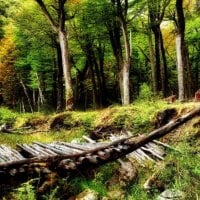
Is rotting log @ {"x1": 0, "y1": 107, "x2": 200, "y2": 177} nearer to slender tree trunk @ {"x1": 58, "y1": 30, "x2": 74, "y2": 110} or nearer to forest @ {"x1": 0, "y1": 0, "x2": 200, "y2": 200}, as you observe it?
forest @ {"x1": 0, "y1": 0, "x2": 200, "y2": 200}

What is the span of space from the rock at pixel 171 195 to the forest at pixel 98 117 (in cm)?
2

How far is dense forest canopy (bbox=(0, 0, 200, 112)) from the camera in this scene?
26.0 metres

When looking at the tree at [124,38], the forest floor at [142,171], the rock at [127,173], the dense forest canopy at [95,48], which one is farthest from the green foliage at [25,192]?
the tree at [124,38]

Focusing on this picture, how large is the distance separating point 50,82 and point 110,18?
60.7 ft

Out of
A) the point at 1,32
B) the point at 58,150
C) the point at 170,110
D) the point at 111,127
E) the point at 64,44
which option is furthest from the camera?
the point at 1,32

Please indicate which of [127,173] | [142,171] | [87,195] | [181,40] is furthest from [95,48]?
[87,195]

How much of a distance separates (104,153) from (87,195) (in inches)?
64.5

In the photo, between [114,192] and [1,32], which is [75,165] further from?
[1,32]

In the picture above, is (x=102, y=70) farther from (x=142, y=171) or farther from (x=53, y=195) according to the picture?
(x=53, y=195)

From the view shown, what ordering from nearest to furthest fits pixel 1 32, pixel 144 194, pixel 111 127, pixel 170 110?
pixel 144 194 → pixel 170 110 → pixel 111 127 → pixel 1 32

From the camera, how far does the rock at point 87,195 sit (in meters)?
7.81

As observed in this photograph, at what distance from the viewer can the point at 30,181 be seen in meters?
7.26

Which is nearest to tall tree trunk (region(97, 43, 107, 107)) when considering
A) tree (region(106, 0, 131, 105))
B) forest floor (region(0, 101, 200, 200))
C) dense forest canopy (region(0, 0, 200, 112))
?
dense forest canopy (region(0, 0, 200, 112))

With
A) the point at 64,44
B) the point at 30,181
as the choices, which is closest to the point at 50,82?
the point at 64,44
